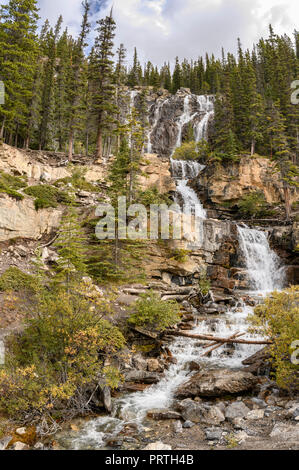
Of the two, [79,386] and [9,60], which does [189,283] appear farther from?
[9,60]

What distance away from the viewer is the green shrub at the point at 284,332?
27.4 ft

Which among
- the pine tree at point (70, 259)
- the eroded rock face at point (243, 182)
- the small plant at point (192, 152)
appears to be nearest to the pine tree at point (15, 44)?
the pine tree at point (70, 259)

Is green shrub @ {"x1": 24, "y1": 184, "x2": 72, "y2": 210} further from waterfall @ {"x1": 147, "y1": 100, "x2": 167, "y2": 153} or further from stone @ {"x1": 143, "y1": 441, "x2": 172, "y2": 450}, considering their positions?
waterfall @ {"x1": 147, "y1": 100, "x2": 167, "y2": 153}

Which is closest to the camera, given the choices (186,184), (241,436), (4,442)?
(4,442)

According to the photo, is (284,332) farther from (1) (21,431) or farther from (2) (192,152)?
(2) (192,152)

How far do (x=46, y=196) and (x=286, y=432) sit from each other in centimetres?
1821

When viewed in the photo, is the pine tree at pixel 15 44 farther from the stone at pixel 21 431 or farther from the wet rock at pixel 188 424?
the wet rock at pixel 188 424

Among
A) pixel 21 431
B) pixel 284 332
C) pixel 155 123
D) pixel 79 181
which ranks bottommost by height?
pixel 21 431

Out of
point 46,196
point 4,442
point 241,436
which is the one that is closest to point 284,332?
point 241,436

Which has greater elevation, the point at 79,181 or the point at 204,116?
the point at 204,116

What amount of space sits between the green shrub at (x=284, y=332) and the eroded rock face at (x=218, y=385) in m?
1.27

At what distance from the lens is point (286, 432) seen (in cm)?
650

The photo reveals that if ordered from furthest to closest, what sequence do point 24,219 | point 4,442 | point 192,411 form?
1. point 24,219
2. point 192,411
3. point 4,442

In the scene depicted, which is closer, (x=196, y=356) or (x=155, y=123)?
(x=196, y=356)
